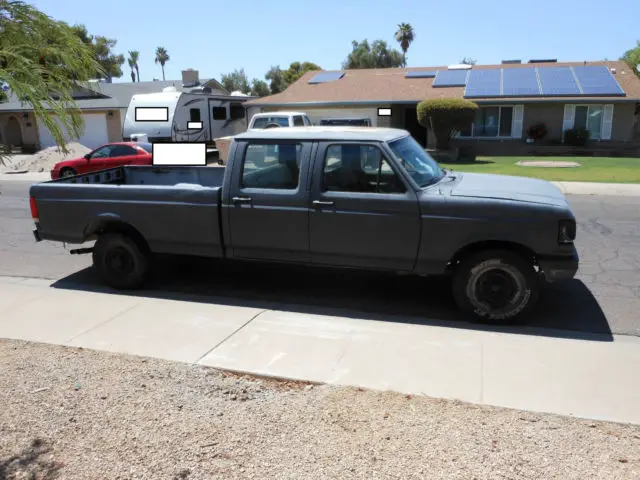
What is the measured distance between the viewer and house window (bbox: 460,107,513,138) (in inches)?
1100

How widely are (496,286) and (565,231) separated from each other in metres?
0.82

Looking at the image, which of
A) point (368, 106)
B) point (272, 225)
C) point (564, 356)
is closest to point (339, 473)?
point (564, 356)

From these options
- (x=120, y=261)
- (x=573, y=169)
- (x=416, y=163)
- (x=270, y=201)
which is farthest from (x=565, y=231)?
(x=573, y=169)

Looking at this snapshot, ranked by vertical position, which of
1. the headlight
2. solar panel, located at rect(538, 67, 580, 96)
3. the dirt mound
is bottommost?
the dirt mound

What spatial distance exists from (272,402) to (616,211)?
10487mm

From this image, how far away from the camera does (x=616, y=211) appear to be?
12195mm

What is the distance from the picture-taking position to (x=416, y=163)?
620 cm

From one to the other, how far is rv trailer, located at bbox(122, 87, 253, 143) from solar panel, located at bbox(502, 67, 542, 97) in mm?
13891

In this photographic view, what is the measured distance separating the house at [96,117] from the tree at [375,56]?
4052cm

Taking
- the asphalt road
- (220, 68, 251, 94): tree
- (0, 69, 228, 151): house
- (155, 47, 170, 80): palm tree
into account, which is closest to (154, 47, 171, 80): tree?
(155, 47, 170, 80): palm tree

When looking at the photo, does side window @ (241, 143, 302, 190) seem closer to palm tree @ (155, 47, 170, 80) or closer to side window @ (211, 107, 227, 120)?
side window @ (211, 107, 227, 120)

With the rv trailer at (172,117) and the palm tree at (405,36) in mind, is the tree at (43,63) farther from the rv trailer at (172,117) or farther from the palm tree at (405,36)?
the palm tree at (405,36)

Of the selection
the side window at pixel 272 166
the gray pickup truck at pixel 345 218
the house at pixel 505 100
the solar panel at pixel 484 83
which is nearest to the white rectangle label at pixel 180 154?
the gray pickup truck at pixel 345 218

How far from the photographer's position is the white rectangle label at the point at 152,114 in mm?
24466
